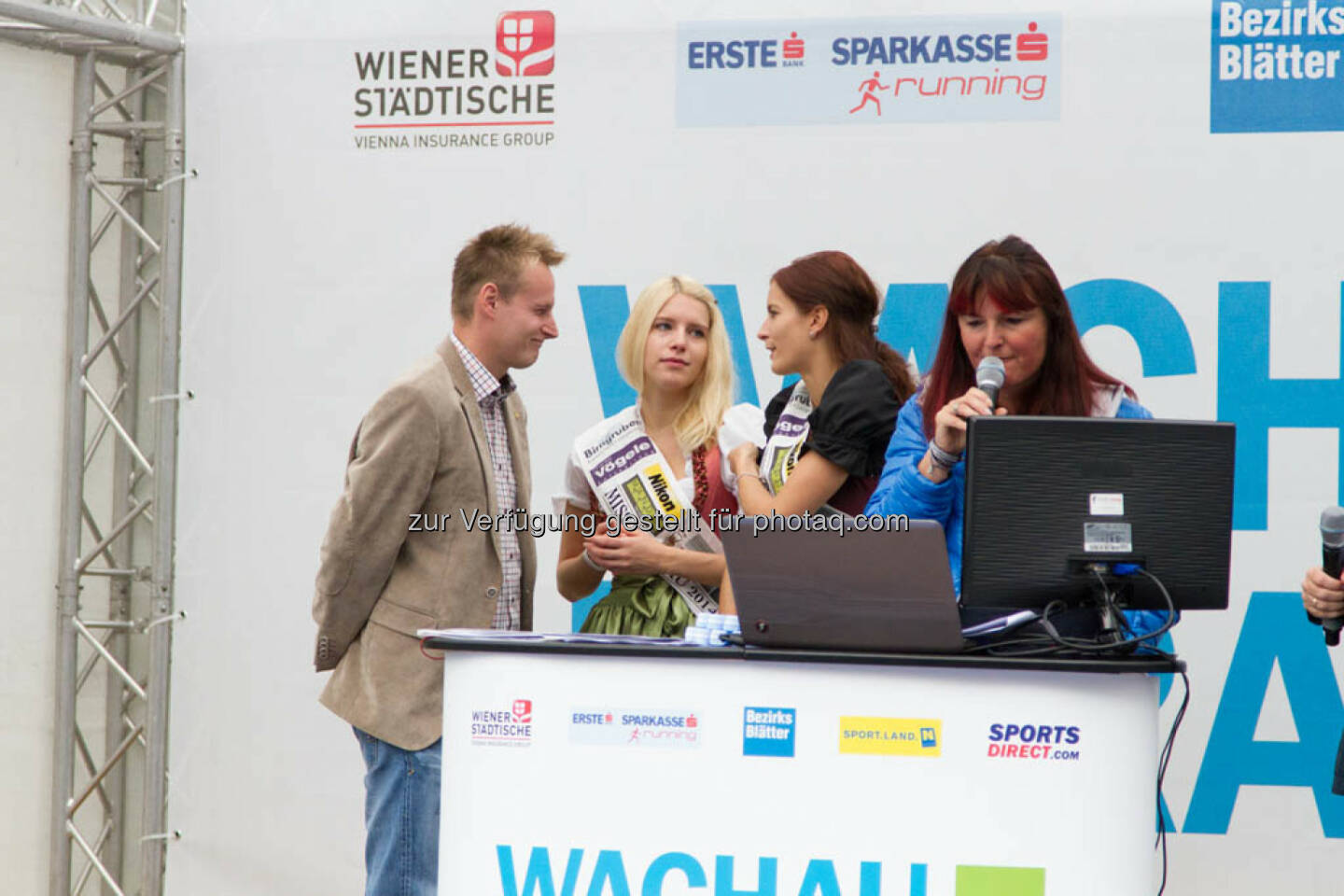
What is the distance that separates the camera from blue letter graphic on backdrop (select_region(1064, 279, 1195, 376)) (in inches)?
138

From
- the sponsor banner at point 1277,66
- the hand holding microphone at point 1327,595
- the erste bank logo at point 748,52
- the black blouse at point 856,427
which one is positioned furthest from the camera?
the erste bank logo at point 748,52

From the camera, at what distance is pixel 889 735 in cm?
206

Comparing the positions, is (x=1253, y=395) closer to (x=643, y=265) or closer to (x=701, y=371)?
(x=701, y=371)

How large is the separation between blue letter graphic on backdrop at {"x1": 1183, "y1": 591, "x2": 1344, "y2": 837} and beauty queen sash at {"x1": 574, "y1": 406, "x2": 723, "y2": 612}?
135 cm

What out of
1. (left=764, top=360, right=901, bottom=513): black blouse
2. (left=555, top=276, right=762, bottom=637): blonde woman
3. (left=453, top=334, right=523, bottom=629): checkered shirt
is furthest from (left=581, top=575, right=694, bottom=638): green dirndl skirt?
(left=764, top=360, right=901, bottom=513): black blouse

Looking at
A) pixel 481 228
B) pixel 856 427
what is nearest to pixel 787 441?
pixel 856 427

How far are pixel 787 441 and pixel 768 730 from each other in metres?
1.11

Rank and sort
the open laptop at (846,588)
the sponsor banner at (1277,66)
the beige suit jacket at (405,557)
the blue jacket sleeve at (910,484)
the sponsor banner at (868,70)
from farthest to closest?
the sponsor banner at (868,70), the sponsor banner at (1277,66), the beige suit jacket at (405,557), the blue jacket sleeve at (910,484), the open laptop at (846,588)

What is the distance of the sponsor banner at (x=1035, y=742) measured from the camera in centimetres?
203

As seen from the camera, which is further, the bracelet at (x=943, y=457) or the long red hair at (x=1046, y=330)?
the long red hair at (x=1046, y=330)

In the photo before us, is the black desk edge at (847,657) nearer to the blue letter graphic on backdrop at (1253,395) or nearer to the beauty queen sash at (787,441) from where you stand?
the beauty queen sash at (787,441)

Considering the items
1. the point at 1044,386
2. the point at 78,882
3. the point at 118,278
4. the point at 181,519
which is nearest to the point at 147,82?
the point at 118,278

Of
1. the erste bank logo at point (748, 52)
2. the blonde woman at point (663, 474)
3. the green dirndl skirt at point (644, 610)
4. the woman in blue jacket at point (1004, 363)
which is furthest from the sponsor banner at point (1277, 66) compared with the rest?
the green dirndl skirt at point (644, 610)

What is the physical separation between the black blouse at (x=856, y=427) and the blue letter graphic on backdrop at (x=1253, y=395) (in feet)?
3.37
